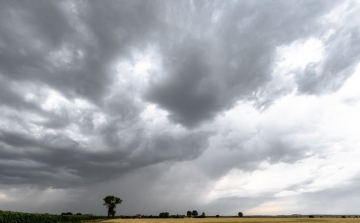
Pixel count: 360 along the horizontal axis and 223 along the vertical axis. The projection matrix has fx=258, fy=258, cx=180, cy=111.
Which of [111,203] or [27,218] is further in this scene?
[111,203]

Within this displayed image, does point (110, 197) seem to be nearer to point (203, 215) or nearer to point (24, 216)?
point (203, 215)

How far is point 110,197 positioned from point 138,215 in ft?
96.1

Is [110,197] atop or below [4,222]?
atop

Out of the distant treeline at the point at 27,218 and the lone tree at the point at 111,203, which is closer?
the distant treeline at the point at 27,218

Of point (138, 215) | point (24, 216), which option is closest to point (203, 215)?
point (138, 215)

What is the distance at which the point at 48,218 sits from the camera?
85.8 metres

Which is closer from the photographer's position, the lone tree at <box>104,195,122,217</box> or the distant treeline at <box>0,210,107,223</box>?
the distant treeline at <box>0,210,107,223</box>

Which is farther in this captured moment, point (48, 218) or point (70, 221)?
point (70, 221)

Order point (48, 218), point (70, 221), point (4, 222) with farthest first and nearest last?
point (70, 221) < point (48, 218) < point (4, 222)

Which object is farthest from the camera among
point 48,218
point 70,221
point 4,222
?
point 70,221

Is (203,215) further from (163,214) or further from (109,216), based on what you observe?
(109,216)

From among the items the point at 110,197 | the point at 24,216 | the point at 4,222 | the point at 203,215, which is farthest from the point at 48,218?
the point at 203,215

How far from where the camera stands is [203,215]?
654 ft

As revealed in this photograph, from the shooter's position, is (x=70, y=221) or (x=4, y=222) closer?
(x=4, y=222)
